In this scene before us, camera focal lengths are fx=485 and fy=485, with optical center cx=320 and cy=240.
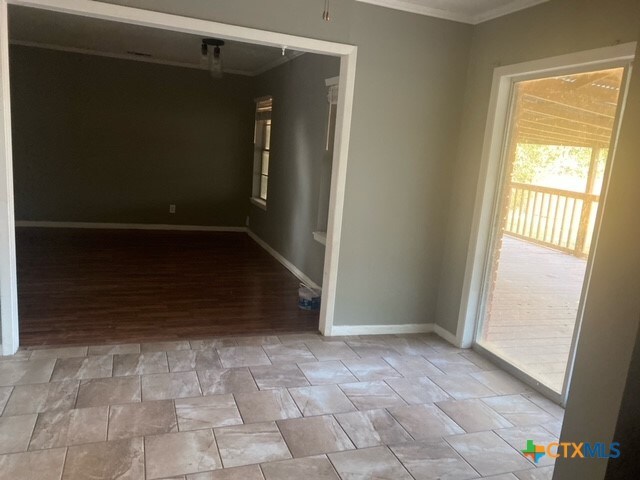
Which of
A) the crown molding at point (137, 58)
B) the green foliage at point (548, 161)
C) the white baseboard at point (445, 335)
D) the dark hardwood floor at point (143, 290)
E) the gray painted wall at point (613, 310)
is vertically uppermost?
the crown molding at point (137, 58)

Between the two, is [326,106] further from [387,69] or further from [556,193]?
[556,193]

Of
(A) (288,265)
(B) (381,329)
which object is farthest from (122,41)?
(B) (381,329)

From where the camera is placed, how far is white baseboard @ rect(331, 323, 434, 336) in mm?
3762

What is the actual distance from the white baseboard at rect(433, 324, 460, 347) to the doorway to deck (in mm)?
170

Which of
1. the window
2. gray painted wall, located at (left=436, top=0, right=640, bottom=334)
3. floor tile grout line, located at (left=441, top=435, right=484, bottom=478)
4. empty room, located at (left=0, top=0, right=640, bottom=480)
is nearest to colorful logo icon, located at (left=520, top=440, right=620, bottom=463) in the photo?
empty room, located at (left=0, top=0, right=640, bottom=480)

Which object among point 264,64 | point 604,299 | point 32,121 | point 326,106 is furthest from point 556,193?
point 32,121

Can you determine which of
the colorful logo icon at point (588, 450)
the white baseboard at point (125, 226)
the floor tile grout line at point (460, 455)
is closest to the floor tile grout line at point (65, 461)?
the floor tile grout line at point (460, 455)

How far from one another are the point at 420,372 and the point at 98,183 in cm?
560

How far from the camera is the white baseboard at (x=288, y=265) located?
496 centimetres

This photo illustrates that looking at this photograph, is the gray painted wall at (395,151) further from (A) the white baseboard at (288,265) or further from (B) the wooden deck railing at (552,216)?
(A) the white baseboard at (288,265)

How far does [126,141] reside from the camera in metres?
7.00

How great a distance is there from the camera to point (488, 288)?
3.60m

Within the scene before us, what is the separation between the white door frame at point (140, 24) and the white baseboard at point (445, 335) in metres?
1.13

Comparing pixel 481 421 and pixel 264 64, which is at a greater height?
pixel 264 64
